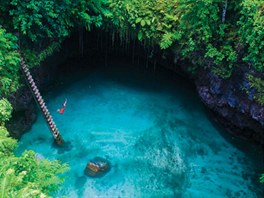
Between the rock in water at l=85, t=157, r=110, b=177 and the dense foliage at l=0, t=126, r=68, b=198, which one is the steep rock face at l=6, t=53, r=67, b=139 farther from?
the dense foliage at l=0, t=126, r=68, b=198

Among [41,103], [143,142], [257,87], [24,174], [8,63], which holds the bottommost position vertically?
[143,142]

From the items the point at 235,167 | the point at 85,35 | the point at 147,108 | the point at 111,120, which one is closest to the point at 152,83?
the point at 147,108

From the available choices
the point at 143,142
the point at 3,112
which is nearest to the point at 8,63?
the point at 3,112

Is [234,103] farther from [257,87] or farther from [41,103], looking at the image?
[41,103]

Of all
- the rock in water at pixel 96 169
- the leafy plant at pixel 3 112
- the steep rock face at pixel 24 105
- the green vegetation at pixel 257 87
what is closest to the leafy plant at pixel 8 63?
the steep rock face at pixel 24 105

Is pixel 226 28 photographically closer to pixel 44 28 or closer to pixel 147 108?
pixel 147 108
